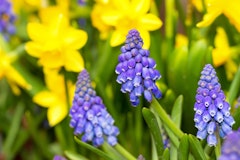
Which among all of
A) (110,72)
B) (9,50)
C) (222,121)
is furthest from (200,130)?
(9,50)

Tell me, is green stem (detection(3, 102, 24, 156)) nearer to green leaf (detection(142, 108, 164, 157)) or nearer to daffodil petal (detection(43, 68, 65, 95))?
daffodil petal (detection(43, 68, 65, 95))

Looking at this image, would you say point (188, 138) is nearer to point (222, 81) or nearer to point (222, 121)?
point (222, 121)

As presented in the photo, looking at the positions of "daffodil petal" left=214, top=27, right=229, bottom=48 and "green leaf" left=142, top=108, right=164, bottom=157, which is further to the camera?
"daffodil petal" left=214, top=27, right=229, bottom=48

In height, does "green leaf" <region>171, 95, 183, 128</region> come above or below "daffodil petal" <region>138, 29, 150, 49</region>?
below

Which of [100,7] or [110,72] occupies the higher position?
[100,7]

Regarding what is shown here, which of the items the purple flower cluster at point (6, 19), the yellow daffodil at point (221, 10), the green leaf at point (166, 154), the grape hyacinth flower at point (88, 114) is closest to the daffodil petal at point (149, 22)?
the yellow daffodil at point (221, 10)

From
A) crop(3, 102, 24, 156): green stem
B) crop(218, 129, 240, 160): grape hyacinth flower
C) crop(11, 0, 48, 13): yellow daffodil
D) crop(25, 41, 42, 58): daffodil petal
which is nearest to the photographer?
crop(218, 129, 240, 160): grape hyacinth flower

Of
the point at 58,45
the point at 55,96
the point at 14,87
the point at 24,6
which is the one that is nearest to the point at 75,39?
the point at 58,45

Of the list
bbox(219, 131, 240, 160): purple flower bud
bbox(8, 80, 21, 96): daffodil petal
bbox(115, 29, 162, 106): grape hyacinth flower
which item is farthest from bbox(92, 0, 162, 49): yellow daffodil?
bbox(219, 131, 240, 160): purple flower bud
